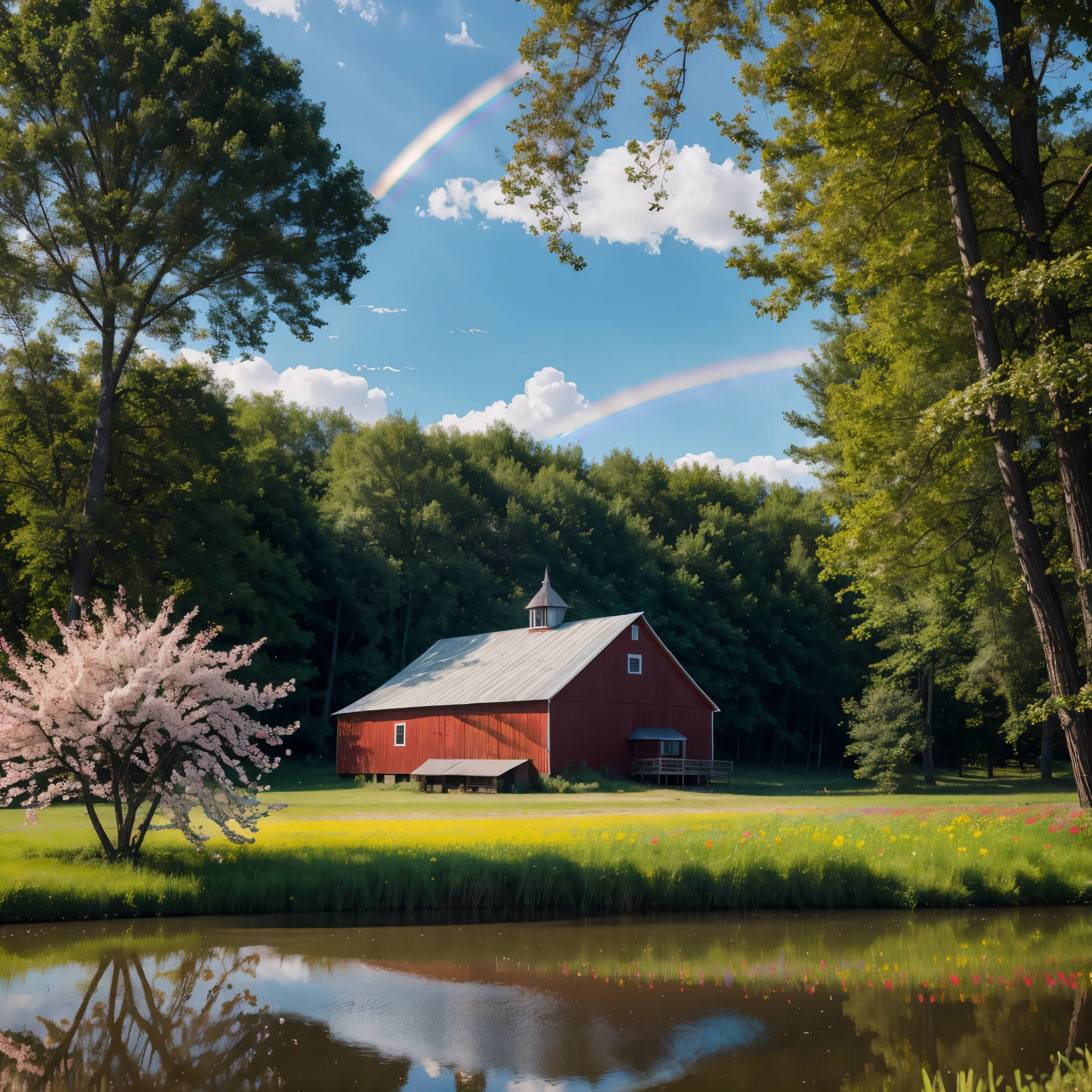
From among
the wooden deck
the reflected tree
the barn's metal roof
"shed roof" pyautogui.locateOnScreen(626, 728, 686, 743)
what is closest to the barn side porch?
the wooden deck

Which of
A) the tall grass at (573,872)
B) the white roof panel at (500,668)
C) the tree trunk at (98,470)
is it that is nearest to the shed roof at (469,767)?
the white roof panel at (500,668)

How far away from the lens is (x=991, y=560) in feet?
65.6

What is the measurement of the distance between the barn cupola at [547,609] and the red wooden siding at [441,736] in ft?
20.4

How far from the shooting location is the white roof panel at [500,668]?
114ft

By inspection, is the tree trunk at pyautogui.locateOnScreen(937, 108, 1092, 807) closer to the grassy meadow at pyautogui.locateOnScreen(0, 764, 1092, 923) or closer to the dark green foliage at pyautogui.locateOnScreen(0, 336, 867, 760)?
the grassy meadow at pyautogui.locateOnScreen(0, 764, 1092, 923)

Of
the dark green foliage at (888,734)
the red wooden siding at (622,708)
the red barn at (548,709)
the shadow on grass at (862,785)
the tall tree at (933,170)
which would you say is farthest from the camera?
the dark green foliage at (888,734)

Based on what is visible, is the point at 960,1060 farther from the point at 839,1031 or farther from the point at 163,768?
the point at 163,768

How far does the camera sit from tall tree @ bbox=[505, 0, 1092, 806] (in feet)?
37.6

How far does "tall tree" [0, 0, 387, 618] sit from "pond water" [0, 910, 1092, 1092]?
55.4ft

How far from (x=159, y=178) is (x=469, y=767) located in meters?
21.6

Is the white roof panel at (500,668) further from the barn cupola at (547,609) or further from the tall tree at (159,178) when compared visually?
the tall tree at (159,178)

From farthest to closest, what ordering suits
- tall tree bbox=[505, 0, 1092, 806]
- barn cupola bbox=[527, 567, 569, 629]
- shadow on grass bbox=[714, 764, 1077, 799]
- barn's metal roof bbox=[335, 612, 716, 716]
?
barn cupola bbox=[527, 567, 569, 629], shadow on grass bbox=[714, 764, 1077, 799], barn's metal roof bbox=[335, 612, 716, 716], tall tree bbox=[505, 0, 1092, 806]

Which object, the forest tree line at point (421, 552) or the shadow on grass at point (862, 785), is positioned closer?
the forest tree line at point (421, 552)

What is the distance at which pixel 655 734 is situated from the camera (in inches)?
1416
